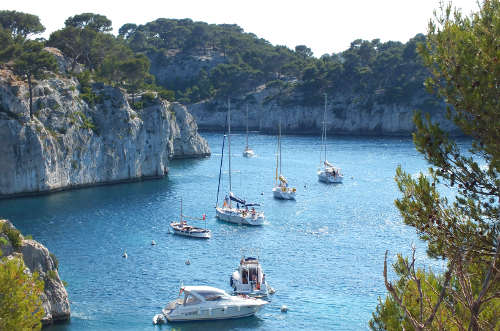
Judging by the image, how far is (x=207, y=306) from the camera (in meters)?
35.4

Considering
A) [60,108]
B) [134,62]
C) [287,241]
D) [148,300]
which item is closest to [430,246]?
[148,300]

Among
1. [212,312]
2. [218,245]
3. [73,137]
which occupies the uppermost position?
[73,137]

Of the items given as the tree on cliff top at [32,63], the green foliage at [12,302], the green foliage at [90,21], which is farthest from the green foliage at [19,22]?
the green foliage at [12,302]

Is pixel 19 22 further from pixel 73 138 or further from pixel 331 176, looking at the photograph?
pixel 331 176

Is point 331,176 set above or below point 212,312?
above

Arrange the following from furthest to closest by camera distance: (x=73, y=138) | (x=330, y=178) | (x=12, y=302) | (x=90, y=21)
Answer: (x=90, y=21)
(x=330, y=178)
(x=73, y=138)
(x=12, y=302)

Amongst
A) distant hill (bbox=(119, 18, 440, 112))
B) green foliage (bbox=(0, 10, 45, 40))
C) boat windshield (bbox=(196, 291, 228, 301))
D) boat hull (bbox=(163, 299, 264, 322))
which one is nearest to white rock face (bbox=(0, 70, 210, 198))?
green foliage (bbox=(0, 10, 45, 40))

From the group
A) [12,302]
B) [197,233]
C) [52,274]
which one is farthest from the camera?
[197,233]

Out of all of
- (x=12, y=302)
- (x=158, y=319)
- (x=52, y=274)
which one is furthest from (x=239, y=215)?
(x=12, y=302)

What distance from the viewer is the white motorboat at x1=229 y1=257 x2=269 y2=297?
127 ft

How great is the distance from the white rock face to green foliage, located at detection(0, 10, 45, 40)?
60.2 ft

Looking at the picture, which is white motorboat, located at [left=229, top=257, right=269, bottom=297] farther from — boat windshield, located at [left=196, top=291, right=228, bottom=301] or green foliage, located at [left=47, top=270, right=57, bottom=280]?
green foliage, located at [left=47, top=270, right=57, bottom=280]

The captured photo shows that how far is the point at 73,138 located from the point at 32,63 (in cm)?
1046

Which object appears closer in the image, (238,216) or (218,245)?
(218,245)
